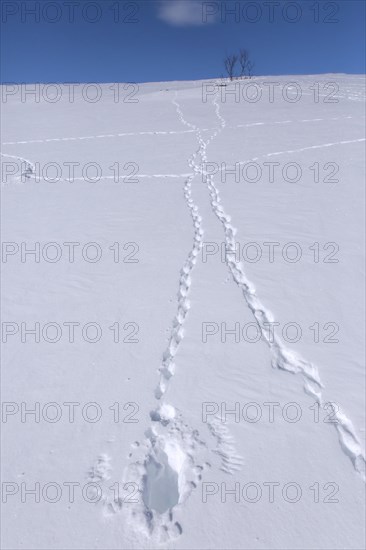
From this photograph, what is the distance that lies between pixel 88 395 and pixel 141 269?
5.08 ft

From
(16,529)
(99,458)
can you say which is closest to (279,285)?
(99,458)

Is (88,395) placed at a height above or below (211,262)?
below

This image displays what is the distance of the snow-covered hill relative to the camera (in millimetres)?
2047

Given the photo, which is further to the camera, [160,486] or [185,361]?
[185,361]

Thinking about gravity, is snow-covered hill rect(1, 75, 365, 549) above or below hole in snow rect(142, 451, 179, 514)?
above

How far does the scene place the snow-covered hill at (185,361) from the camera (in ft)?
6.72

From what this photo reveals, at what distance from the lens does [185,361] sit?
290 centimetres

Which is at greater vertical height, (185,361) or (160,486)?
(185,361)

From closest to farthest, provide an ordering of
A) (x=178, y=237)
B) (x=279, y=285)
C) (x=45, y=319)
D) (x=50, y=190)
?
(x=45, y=319), (x=279, y=285), (x=178, y=237), (x=50, y=190)

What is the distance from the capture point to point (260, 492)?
82.7 inches

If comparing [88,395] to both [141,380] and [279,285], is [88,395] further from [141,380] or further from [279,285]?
[279,285]

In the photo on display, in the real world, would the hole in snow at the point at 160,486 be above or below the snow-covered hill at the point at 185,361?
below

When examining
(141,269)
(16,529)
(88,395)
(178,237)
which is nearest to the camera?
(16,529)

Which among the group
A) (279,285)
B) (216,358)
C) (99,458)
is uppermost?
(279,285)
